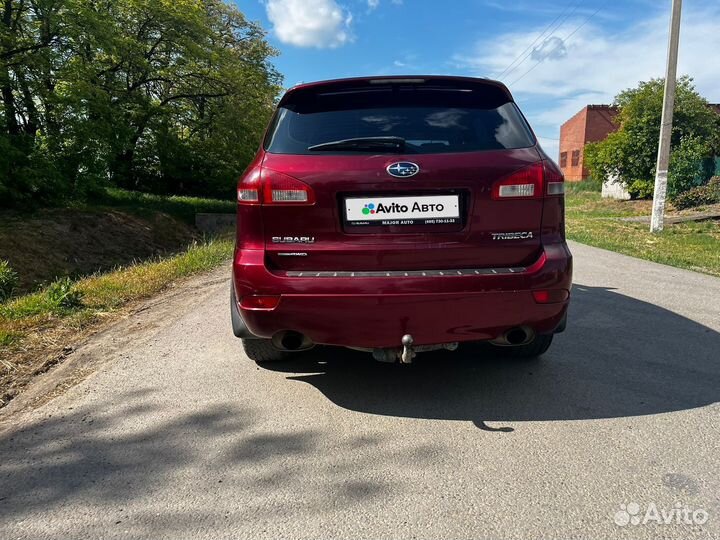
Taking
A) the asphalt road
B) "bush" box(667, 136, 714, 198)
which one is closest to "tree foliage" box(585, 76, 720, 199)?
"bush" box(667, 136, 714, 198)

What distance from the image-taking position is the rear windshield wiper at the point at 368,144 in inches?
113

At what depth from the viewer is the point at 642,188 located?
2441 cm

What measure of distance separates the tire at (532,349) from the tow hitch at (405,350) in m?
0.95

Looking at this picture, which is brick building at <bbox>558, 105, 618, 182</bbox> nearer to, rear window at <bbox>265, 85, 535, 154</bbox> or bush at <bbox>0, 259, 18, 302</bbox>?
bush at <bbox>0, 259, 18, 302</bbox>

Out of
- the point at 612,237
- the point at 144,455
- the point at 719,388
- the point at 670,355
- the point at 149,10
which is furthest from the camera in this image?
the point at 149,10

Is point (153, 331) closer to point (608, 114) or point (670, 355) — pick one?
point (670, 355)

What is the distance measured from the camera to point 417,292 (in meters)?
2.75

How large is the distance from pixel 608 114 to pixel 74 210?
39871mm

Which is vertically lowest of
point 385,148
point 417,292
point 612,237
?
point 612,237

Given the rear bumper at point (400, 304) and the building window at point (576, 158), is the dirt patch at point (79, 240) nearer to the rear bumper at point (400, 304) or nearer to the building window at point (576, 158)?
the rear bumper at point (400, 304)

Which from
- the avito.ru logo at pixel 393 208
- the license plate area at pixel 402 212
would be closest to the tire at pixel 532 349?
the license plate area at pixel 402 212

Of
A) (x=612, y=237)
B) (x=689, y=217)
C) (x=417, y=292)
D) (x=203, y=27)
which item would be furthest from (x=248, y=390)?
(x=203, y=27)

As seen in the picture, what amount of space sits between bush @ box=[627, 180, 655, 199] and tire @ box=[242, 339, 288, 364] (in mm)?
24427

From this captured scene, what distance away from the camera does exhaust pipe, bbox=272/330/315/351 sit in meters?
2.92
